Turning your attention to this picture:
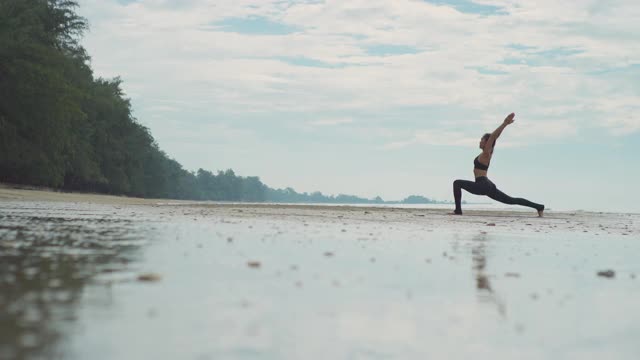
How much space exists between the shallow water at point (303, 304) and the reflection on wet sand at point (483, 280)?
0.02 meters

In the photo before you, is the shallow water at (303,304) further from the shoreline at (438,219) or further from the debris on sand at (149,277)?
the shoreline at (438,219)

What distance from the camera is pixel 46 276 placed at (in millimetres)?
5695

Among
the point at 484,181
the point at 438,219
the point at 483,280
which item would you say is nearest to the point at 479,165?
the point at 484,181

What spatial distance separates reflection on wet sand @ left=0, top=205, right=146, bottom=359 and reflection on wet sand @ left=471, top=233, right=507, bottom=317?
2.52 m

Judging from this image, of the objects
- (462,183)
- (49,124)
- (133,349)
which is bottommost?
(133,349)

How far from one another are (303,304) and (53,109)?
39.1m

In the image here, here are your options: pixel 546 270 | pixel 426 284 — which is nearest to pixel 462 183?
pixel 546 270

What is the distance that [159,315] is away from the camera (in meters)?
4.24

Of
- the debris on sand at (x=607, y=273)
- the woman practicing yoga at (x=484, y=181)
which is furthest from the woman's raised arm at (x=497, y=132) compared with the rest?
the debris on sand at (x=607, y=273)

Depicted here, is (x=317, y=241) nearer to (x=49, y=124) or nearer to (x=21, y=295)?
(x=21, y=295)

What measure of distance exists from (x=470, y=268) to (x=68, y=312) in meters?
4.21

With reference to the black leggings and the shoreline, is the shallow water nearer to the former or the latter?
the shoreline

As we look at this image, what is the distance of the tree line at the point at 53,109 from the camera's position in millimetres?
40250

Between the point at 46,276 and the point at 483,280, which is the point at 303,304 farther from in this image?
the point at 483,280
